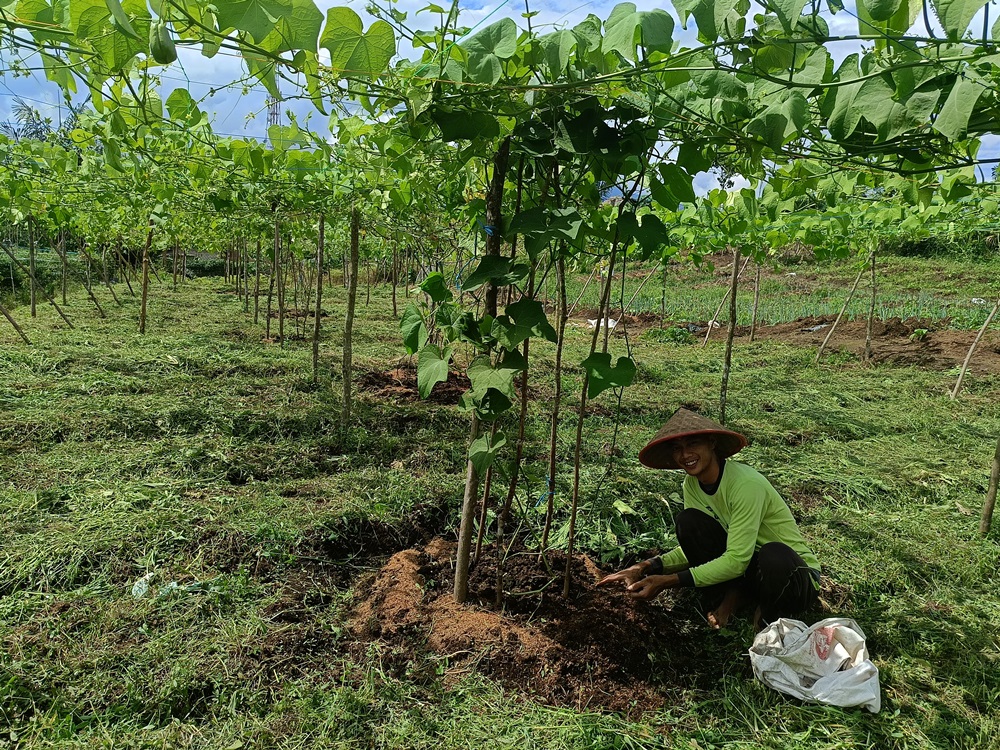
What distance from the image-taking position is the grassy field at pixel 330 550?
7.07 ft

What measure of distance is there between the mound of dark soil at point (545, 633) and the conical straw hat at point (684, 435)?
0.66 m

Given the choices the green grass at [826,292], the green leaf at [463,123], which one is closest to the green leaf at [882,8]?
the green leaf at [463,123]

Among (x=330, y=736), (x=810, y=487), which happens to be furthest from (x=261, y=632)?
(x=810, y=487)

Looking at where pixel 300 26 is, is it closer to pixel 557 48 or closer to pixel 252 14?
pixel 252 14

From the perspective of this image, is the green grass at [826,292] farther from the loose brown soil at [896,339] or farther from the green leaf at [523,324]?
the green leaf at [523,324]

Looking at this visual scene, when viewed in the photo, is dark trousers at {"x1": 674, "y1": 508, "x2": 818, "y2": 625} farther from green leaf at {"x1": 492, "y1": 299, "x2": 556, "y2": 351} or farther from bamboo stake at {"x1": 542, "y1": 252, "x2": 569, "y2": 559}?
green leaf at {"x1": 492, "y1": 299, "x2": 556, "y2": 351}

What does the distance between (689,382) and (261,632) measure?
6.91 m

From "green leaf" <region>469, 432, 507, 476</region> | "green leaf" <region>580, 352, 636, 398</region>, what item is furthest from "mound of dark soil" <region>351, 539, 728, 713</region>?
"green leaf" <region>580, 352, 636, 398</region>

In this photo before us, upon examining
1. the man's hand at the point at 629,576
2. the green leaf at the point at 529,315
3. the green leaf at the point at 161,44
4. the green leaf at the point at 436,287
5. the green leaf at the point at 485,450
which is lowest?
the man's hand at the point at 629,576

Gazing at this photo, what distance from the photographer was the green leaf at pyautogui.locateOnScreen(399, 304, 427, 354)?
7.11 feet

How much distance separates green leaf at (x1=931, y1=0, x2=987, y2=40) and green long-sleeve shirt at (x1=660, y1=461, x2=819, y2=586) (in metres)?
1.81

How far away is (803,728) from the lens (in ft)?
7.06

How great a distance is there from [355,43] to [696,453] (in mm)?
2061

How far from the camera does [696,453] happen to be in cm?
270
